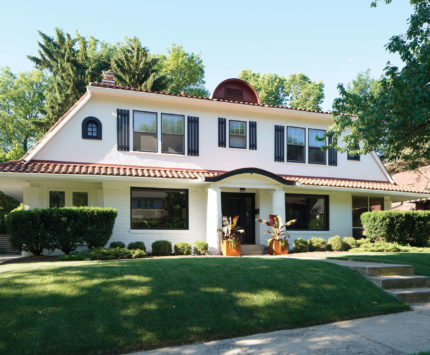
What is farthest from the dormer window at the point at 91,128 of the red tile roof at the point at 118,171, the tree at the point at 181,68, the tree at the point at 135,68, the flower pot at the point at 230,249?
the tree at the point at 181,68

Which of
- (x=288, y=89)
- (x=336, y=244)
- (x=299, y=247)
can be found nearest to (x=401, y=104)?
(x=299, y=247)

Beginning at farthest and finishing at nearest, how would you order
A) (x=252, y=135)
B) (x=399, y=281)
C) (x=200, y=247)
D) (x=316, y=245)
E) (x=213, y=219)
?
(x=252, y=135), (x=316, y=245), (x=213, y=219), (x=200, y=247), (x=399, y=281)

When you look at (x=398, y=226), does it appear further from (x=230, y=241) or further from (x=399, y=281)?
(x=399, y=281)

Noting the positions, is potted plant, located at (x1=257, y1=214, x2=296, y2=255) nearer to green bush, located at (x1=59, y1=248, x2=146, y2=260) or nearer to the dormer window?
green bush, located at (x1=59, y1=248, x2=146, y2=260)

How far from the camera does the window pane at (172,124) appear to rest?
14688 mm

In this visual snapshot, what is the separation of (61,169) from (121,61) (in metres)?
16.3

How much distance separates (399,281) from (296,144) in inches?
386

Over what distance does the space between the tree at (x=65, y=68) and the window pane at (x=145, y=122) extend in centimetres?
1662

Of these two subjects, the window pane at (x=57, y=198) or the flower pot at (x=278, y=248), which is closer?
the flower pot at (x=278, y=248)

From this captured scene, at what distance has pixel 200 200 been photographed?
1475 centimetres

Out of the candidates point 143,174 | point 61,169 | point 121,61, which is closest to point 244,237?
point 143,174

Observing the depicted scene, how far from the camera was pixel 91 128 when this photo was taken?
45.3 ft

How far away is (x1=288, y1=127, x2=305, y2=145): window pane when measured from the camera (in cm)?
1659

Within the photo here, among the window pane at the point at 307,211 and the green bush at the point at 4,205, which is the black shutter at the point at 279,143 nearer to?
the window pane at the point at 307,211
